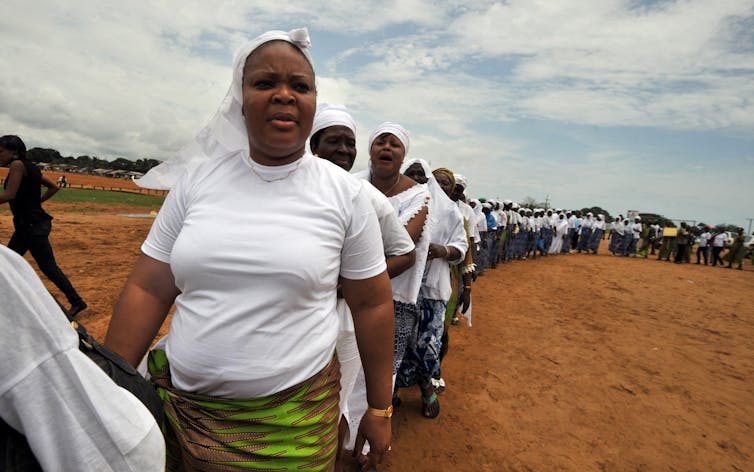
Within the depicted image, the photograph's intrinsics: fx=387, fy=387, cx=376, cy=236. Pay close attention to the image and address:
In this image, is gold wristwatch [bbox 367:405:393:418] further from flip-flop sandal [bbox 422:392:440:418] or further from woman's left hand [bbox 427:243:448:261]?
flip-flop sandal [bbox 422:392:440:418]

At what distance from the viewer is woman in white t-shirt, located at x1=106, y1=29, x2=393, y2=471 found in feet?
3.81

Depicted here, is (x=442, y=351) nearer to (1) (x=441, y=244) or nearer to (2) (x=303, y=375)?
(1) (x=441, y=244)

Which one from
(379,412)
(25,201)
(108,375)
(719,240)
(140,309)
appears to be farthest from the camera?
(719,240)

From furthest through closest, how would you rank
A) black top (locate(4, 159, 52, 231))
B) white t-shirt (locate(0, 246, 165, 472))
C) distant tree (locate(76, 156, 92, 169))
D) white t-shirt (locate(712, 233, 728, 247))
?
distant tree (locate(76, 156, 92, 169))
white t-shirt (locate(712, 233, 728, 247))
black top (locate(4, 159, 52, 231))
white t-shirt (locate(0, 246, 165, 472))

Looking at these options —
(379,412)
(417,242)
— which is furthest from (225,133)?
(417,242)

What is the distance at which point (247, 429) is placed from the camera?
123cm

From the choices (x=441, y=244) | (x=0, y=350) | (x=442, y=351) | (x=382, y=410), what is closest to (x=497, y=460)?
(x=442, y=351)

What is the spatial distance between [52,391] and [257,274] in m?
0.58

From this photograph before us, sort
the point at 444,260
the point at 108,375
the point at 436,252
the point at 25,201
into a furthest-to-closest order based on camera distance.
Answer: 1. the point at 25,201
2. the point at 444,260
3. the point at 436,252
4. the point at 108,375

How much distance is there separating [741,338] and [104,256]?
13316 millimetres

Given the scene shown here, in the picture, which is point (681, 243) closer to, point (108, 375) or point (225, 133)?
point (225, 133)

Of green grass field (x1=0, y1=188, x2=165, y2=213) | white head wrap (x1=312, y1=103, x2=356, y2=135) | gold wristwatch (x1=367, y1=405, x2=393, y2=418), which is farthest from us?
green grass field (x1=0, y1=188, x2=165, y2=213)

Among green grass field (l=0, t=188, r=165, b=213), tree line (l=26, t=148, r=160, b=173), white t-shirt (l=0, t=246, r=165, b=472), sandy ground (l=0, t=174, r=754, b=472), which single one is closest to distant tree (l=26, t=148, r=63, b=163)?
tree line (l=26, t=148, r=160, b=173)

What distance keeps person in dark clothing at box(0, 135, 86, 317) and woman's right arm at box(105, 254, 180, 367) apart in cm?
413
